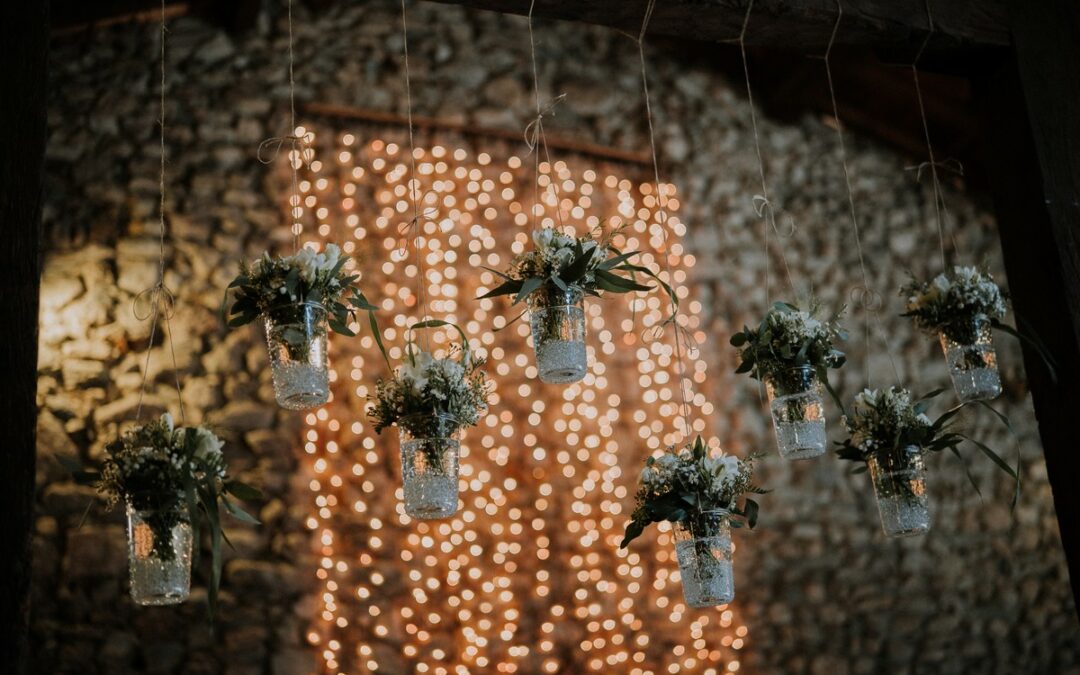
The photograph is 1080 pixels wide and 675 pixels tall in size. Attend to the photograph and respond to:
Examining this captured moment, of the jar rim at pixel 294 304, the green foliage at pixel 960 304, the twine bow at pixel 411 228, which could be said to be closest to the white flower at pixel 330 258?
the jar rim at pixel 294 304

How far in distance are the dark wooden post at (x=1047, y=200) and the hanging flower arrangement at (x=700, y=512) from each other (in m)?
0.96

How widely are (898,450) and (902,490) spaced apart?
13 centimetres

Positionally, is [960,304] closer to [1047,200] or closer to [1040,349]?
[1040,349]

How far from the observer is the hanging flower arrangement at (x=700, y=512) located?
3830 mm

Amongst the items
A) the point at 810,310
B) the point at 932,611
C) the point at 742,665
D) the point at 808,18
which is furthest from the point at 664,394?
the point at 808,18

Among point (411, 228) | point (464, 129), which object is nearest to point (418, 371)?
point (411, 228)

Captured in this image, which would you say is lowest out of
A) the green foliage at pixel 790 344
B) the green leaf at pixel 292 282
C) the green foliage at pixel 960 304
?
the green foliage at pixel 790 344

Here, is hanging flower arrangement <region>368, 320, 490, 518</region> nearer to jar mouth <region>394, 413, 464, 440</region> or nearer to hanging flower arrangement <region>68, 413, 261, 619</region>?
jar mouth <region>394, 413, 464, 440</region>

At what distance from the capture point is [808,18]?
4.05m

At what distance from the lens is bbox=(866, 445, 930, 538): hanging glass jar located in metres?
4.03

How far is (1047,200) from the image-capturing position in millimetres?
3963

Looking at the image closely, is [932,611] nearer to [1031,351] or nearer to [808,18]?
[1031,351]

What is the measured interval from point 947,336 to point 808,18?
1141 mm

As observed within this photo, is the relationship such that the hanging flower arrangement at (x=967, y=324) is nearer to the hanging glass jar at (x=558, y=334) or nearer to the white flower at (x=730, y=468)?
the white flower at (x=730, y=468)
